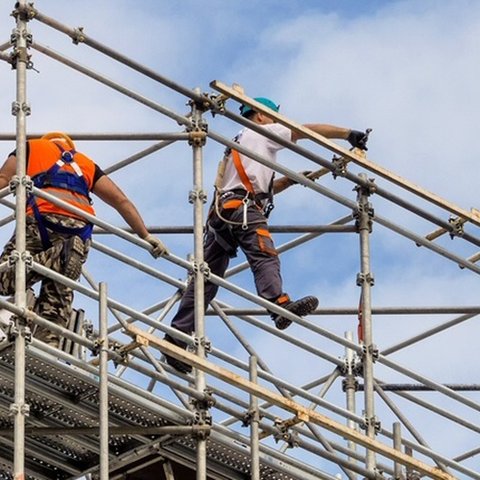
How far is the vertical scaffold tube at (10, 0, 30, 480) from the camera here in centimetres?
1541

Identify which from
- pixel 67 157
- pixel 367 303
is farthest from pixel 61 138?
pixel 367 303

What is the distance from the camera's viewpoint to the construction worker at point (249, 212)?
1888cm

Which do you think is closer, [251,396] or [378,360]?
[251,396]

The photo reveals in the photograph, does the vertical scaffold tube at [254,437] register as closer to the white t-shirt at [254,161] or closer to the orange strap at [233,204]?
the orange strap at [233,204]

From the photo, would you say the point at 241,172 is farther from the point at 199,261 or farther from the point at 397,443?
the point at 397,443

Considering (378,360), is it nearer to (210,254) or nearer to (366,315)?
(366,315)

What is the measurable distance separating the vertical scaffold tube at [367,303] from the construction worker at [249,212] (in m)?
0.52

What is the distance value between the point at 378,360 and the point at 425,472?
1.09m

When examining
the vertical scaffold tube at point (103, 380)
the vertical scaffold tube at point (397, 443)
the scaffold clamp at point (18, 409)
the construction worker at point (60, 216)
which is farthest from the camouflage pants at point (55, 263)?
the vertical scaffold tube at point (397, 443)

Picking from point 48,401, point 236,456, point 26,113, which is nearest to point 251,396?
point 236,456

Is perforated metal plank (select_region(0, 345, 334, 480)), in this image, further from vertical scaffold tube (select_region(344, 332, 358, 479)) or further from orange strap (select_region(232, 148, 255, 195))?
orange strap (select_region(232, 148, 255, 195))

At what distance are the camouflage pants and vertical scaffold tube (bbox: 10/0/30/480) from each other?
83 centimetres

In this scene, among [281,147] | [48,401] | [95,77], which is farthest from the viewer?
[281,147]

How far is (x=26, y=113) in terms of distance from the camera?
668 inches
